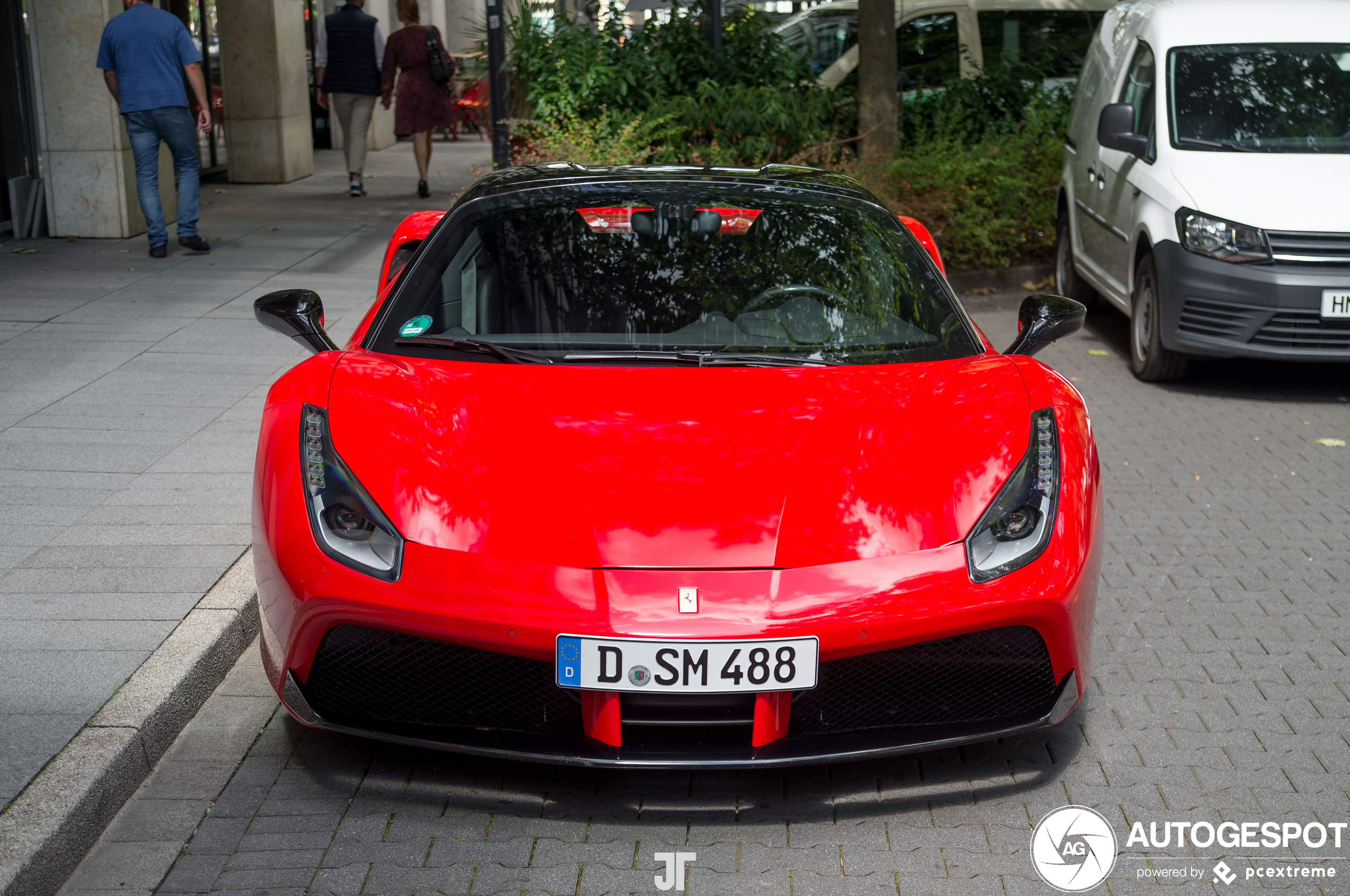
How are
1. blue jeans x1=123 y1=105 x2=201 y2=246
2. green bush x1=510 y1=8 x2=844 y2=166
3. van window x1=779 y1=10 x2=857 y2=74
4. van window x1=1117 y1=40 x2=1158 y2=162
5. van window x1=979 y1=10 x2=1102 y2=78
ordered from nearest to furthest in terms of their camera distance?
1. van window x1=1117 y1=40 x2=1158 y2=162
2. blue jeans x1=123 y1=105 x2=201 y2=246
3. green bush x1=510 y1=8 x2=844 y2=166
4. van window x1=779 y1=10 x2=857 y2=74
5. van window x1=979 y1=10 x2=1102 y2=78

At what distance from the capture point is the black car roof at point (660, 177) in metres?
4.46

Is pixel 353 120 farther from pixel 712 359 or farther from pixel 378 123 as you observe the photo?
pixel 712 359

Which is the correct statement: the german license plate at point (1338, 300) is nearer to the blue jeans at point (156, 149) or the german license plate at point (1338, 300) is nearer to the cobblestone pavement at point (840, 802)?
the cobblestone pavement at point (840, 802)

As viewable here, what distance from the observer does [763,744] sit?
9.71 ft

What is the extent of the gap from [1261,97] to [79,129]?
29.3 ft

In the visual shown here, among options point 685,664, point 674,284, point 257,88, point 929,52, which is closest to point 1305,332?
point 674,284

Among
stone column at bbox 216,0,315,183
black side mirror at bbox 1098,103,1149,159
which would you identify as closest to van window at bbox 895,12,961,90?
black side mirror at bbox 1098,103,1149,159

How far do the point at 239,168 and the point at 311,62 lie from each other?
17.7ft

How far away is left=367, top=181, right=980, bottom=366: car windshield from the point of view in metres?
3.88

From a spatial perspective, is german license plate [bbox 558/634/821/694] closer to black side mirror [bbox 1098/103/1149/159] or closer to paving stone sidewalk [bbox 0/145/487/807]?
paving stone sidewalk [bbox 0/145/487/807]

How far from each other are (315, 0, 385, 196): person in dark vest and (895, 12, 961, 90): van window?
18.6 ft

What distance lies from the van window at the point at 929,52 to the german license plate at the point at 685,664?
10649 mm

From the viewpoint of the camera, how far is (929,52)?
42.7 feet

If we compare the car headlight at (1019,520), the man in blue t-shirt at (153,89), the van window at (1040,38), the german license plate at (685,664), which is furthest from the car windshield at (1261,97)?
the man in blue t-shirt at (153,89)
